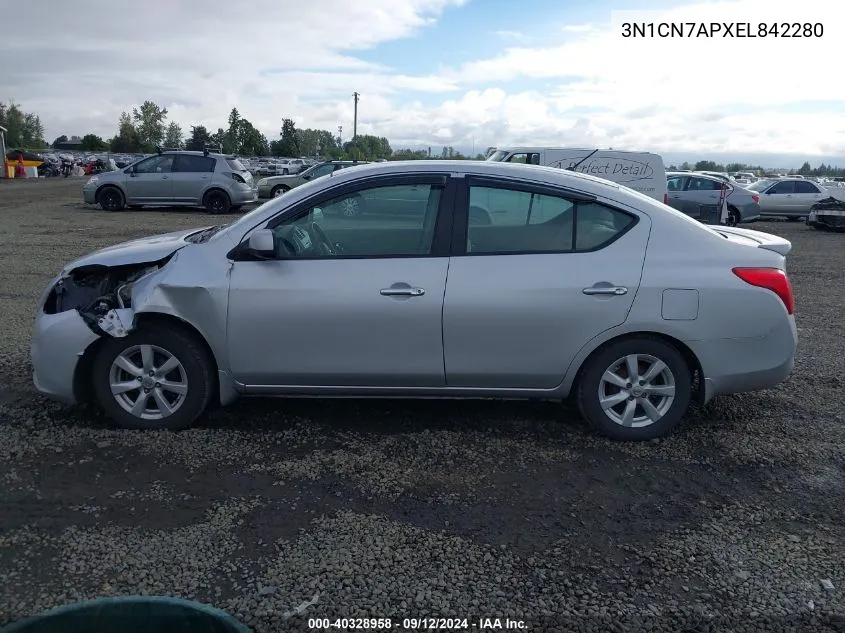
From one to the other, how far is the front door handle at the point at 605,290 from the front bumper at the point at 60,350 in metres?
3.00

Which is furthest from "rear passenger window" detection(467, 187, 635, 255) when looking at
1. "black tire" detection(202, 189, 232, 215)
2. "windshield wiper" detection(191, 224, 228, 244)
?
"black tire" detection(202, 189, 232, 215)

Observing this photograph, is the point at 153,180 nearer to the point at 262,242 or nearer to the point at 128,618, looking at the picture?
the point at 262,242

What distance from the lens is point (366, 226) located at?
471 cm

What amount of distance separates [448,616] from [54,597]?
158cm

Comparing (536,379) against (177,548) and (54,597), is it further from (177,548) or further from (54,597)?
(54,597)

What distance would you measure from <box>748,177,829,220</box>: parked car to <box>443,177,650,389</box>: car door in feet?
76.9

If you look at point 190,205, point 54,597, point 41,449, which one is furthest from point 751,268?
point 190,205

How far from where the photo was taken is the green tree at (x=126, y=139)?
99.8m

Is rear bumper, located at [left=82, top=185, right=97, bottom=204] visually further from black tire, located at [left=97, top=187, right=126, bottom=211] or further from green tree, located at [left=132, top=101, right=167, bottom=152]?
green tree, located at [left=132, top=101, right=167, bottom=152]

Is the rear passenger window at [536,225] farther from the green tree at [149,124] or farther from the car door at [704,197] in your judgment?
the green tree at [149,124]

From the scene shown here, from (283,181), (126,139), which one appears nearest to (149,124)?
(126,139)

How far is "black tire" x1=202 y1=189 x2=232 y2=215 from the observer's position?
20969 millimetres

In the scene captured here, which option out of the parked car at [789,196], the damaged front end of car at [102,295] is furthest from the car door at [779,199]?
the damaged front end of car at [102,295]

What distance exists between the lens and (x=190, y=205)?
835 inches
